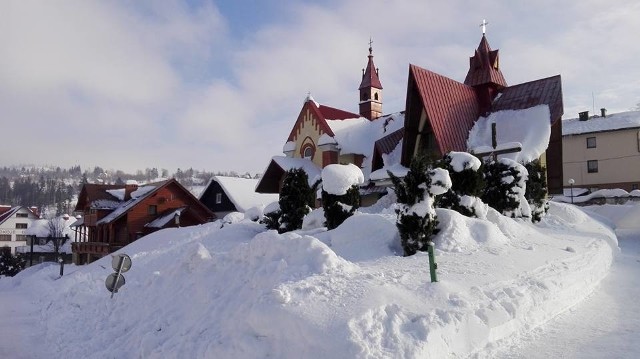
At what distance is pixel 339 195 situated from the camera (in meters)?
14.1

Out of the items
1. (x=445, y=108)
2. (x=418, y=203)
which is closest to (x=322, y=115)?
(x=445, y=108)

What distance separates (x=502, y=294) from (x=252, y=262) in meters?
4.27

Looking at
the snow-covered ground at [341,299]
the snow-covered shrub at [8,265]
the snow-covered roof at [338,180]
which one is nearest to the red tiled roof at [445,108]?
the snow-covered roof at [338,180]

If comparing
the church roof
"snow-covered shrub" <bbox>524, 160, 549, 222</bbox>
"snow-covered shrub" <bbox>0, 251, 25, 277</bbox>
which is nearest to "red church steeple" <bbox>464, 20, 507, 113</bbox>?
"snow-covered shrub" <bbox>524, 160, 549, 222</bbox>

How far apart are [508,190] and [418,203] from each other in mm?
6668

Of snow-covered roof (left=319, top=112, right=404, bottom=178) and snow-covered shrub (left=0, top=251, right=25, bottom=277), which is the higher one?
snow-covered roof (left=319, top=112, right=404, bottom=178)

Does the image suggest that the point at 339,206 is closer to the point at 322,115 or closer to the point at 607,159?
the point at 322,115

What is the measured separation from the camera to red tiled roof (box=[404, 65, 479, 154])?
22203mm

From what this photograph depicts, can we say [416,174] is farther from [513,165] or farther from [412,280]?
[513,165]

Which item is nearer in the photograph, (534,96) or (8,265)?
(534,96)

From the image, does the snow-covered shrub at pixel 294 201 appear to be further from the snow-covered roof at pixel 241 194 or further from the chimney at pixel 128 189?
the chimney at pixel 128 189

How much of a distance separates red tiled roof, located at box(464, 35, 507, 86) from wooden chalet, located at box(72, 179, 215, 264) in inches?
809

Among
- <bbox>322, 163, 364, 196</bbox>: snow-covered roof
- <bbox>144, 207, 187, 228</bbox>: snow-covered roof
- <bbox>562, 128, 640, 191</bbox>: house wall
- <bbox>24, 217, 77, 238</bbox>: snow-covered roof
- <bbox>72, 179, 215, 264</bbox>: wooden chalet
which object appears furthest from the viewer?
<bbox>24, 217, 77, 238</bbox>: snow-covered roof

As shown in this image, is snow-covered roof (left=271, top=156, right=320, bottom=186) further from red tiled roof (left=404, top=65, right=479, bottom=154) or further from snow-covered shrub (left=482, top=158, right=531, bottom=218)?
snow-covered shrub (left=482, top=158, right=531, bottom=218)
